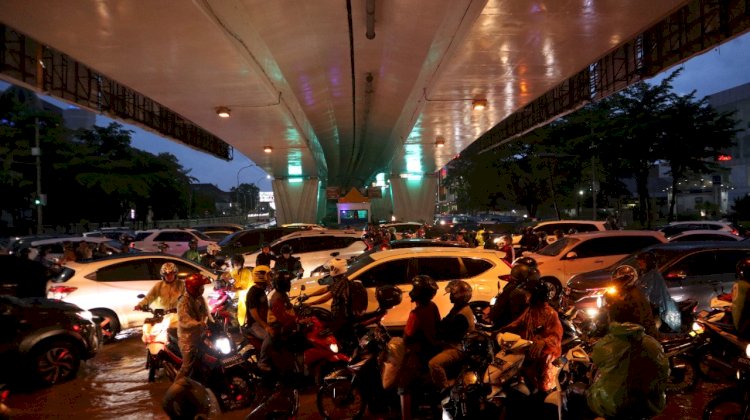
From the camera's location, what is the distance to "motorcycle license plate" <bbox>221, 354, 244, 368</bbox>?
588cm

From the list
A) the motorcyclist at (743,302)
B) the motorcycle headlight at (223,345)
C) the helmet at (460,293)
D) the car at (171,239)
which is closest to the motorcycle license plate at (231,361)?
the motorcycle headlight at (223,345)

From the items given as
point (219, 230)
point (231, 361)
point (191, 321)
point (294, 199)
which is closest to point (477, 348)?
point (231, 361)

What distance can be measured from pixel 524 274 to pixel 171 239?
62.2ft

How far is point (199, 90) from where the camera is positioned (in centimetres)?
1511

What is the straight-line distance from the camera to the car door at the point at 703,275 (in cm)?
867

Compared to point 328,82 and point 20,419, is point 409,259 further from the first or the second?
point 328,82

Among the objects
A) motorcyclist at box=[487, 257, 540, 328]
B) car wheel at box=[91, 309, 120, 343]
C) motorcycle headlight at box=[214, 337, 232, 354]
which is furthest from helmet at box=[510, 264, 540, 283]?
car wheel at box=[91, 309, 120, 343]

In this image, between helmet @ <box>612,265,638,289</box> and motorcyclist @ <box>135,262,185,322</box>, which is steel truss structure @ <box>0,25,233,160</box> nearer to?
motorcyclist @ <box>135,262,185,322</box>

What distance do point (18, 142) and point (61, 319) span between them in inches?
1230

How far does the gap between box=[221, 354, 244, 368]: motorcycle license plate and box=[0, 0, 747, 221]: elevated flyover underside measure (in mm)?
6269

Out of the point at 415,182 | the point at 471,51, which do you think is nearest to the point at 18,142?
the point at 415,182

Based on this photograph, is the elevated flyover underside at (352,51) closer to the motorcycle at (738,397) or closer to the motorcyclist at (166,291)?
the motorcyclist at (166,291)

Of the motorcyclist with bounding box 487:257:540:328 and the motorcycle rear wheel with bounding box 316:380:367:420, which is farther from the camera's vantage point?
the motorcyclist with bounding box 487:257:540:328

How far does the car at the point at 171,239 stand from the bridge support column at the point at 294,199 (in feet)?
61.2
